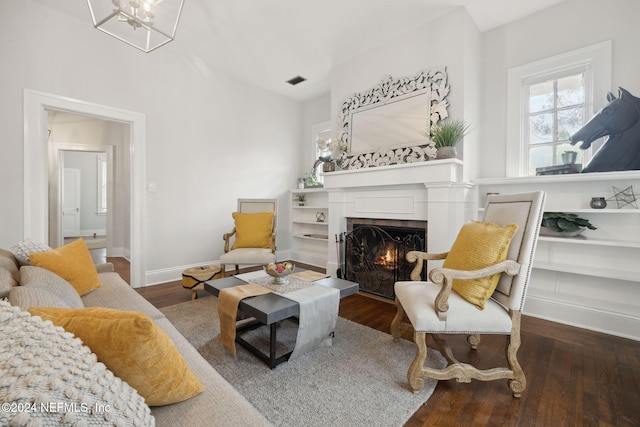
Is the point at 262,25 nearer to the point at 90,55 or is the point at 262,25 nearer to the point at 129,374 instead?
the point at 90,55

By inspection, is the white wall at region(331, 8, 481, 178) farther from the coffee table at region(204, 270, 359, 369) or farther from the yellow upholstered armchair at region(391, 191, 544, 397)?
the coffee table at region(204, 270, 359, 369)

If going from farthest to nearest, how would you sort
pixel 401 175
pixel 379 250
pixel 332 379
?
pixel 379 250 < pixel 401 175 < pixel 332 379

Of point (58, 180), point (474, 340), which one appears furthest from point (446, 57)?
point (58, 180)

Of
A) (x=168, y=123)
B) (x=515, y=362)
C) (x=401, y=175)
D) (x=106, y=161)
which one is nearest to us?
(x=515, y=362)

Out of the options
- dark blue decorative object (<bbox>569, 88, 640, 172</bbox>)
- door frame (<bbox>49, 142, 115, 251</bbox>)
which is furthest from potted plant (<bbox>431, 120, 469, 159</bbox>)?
door frame (<bbox>49, 142, 115, 251</bbox>)

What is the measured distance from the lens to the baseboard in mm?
2186

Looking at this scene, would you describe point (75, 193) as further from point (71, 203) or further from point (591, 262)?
point (591, 262)

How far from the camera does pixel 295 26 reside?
9.96ft

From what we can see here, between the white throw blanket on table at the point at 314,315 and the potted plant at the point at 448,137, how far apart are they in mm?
1681

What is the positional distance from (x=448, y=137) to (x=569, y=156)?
3.35 ft

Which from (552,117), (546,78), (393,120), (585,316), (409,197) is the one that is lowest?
(585,316)

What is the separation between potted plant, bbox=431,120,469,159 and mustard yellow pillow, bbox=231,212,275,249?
7.23ft

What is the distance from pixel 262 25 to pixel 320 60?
0.94 metres

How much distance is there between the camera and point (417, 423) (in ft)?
4.35
